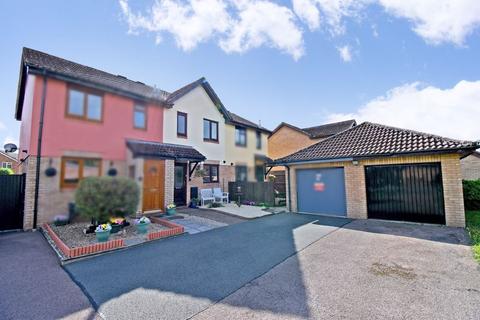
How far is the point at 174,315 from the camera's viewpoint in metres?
3.07

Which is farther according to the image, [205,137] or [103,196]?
[205,137]

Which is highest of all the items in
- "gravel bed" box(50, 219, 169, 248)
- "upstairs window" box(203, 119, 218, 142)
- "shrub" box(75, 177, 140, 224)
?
"upstairs window" box(203, 119, 218, 142)

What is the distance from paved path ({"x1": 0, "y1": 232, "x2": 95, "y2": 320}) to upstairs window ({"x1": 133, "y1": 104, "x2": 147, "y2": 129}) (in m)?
1.94

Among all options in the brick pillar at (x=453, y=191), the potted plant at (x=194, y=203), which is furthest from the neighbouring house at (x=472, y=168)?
the potted plant at (x=194, y=203)

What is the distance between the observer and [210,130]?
14.2m

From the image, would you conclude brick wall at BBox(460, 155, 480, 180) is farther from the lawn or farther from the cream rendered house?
the cream rendered house

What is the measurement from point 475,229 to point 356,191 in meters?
3.63

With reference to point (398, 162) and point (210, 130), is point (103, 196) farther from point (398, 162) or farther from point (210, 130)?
point (210, 130)

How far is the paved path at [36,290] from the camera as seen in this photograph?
10.1ft

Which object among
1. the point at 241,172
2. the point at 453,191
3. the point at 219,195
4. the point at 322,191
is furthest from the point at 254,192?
the point at 453,191

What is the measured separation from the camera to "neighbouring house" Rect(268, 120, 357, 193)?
942 inches

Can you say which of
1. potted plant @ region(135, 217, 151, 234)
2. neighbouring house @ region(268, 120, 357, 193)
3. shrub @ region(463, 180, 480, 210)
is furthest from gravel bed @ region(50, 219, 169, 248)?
neighbouring house @ region(268, 120, 357, 193)

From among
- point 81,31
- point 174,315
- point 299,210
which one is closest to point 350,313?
point 174,315

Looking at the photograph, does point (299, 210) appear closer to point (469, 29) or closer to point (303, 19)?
point (469, 29)
